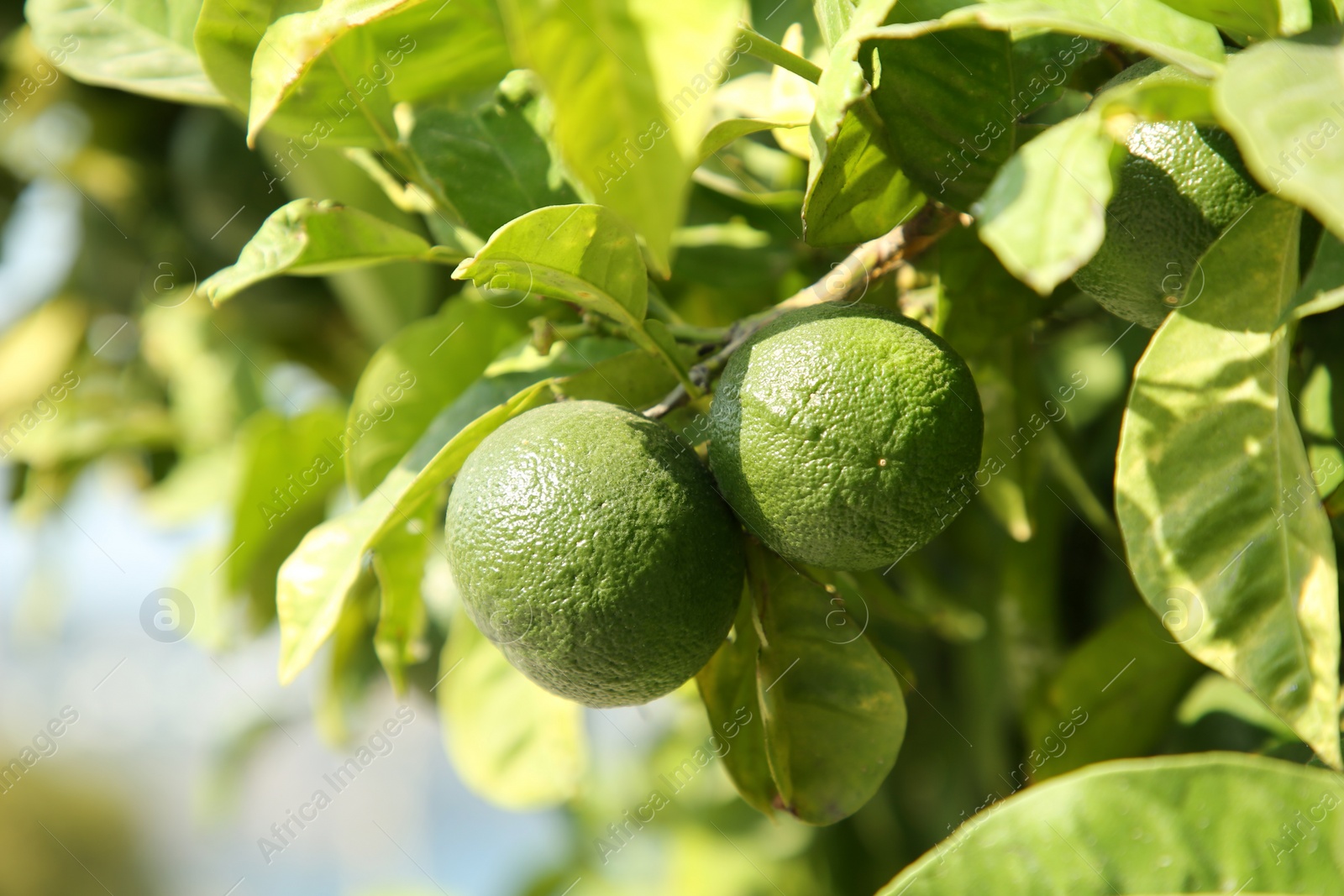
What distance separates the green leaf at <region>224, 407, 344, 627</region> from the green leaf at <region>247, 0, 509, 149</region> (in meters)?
0.42

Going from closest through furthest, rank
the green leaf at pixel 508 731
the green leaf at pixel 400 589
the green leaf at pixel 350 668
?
the green leaf at pixel 400 589 → the green leaf at pixel 508 731 → the green leaf at pixel 350 668

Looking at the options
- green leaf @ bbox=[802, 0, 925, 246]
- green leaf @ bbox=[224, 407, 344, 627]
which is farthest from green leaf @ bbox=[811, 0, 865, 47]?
green leaf @ bbox=[224, 407, 344, 627]

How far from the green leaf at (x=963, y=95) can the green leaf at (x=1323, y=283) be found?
18 cm

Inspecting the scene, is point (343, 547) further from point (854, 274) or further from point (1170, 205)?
point (1170, 205)


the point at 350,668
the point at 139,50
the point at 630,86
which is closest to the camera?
the point at 630,86

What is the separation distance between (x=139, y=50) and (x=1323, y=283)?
861 mm

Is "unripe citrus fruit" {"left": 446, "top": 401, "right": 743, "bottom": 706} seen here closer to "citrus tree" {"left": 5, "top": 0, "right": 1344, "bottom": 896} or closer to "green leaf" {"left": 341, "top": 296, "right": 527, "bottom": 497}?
"citrus tree" {"left": 5, "top": 0, "right": 1344, "bottom": 896}

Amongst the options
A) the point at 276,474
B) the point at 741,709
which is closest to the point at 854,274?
the point at 741,709

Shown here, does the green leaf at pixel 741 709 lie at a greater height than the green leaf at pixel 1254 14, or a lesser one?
lesser

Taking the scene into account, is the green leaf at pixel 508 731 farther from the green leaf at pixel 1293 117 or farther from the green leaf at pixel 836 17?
the green leaf at pixel 1293 117

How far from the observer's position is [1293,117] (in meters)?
0.38

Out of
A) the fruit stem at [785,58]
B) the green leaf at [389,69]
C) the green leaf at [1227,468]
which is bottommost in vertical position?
the green leaf at [1227,468]

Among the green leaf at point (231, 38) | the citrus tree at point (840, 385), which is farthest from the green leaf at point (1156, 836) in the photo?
the green leaf at point (231, 38)

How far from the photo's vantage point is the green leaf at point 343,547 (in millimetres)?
610
